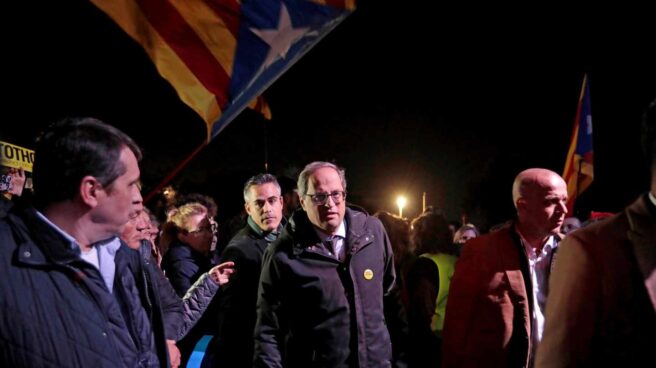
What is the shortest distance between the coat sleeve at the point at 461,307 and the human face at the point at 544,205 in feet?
1.69

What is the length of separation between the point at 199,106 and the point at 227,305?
6.27 ft

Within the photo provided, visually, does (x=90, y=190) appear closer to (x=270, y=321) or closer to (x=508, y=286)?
(x=270, y=321)

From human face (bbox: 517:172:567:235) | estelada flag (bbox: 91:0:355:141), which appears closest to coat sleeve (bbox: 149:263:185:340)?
estelada flag (bbox: 91:0:355:141)

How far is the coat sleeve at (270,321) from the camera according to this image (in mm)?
4055

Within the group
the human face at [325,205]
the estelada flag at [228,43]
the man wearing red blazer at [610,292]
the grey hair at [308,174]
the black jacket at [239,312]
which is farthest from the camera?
the estelada flag at [228,43]

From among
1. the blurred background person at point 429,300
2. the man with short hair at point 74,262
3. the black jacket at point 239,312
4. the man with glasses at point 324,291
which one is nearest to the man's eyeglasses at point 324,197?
the man with glasses at point 324,291

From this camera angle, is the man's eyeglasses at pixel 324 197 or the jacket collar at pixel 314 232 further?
the man's eyeglasses at pixel 324 197

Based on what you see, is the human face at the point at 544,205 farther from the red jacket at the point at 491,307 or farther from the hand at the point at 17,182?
the hand at the point at 17,182

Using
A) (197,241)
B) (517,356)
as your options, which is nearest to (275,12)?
(197,241)

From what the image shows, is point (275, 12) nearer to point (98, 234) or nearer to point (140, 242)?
point (140, 242)

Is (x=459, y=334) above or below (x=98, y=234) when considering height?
below

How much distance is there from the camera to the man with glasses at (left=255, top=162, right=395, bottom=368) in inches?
157

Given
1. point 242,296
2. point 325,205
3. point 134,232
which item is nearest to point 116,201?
point 134,232

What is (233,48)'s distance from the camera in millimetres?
5285
